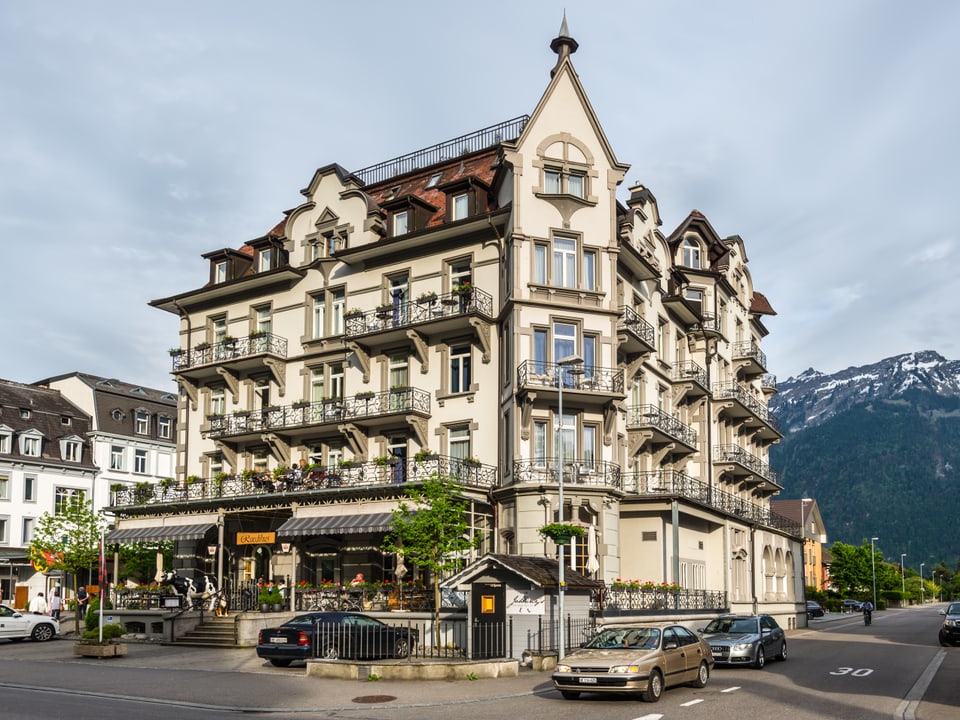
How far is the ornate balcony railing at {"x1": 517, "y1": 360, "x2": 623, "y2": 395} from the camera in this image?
36.0 meters

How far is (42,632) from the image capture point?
39375mm

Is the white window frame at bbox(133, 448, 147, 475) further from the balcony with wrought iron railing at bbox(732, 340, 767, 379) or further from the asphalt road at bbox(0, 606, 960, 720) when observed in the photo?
the asphalt road at bbox(0, 606, 960, 720)

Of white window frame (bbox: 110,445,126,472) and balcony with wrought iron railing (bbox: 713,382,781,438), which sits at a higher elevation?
balcony with wrought iron railing (bbox: 713,382,781,438)

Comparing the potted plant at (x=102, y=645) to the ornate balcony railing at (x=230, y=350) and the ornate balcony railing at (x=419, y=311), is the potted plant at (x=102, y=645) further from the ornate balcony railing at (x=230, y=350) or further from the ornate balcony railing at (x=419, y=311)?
the ornate balcony railing at (x=230, y=350)

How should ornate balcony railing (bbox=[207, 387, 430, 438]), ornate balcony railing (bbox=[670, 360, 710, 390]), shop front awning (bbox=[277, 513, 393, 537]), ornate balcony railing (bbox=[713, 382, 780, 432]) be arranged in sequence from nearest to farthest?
shop front awning (bbox=[277, 513, 393, 537]), ornate balcony railing (bbox=[207, 387, 430, 438]), ornate balcony railing (bbox=[670, 360, 710, 390]), ornate balcony railing (bbox=[713, 382, 780, 432])

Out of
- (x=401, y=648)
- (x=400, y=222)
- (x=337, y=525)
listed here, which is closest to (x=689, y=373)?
(x=400, y=222)

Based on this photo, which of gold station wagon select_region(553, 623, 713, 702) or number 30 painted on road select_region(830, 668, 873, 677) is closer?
gold station wagon select_region(553, 623, 713, 702)

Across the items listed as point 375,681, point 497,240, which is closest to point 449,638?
point 375,681

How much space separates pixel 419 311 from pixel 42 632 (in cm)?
1941

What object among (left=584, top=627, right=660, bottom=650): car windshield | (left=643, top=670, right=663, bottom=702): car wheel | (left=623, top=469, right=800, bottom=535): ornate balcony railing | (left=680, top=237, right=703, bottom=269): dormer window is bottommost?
(left=643, top=670, right=663, bottom=702): car wheel

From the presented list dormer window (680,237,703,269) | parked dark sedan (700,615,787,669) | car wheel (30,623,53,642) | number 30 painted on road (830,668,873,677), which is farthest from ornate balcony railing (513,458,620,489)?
car wheel (30,623,53,642)

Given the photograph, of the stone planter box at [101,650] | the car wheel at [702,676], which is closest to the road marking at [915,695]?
the car wheel at [702,676]

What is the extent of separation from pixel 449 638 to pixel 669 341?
2169 cm

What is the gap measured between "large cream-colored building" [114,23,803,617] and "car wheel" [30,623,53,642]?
599cm
